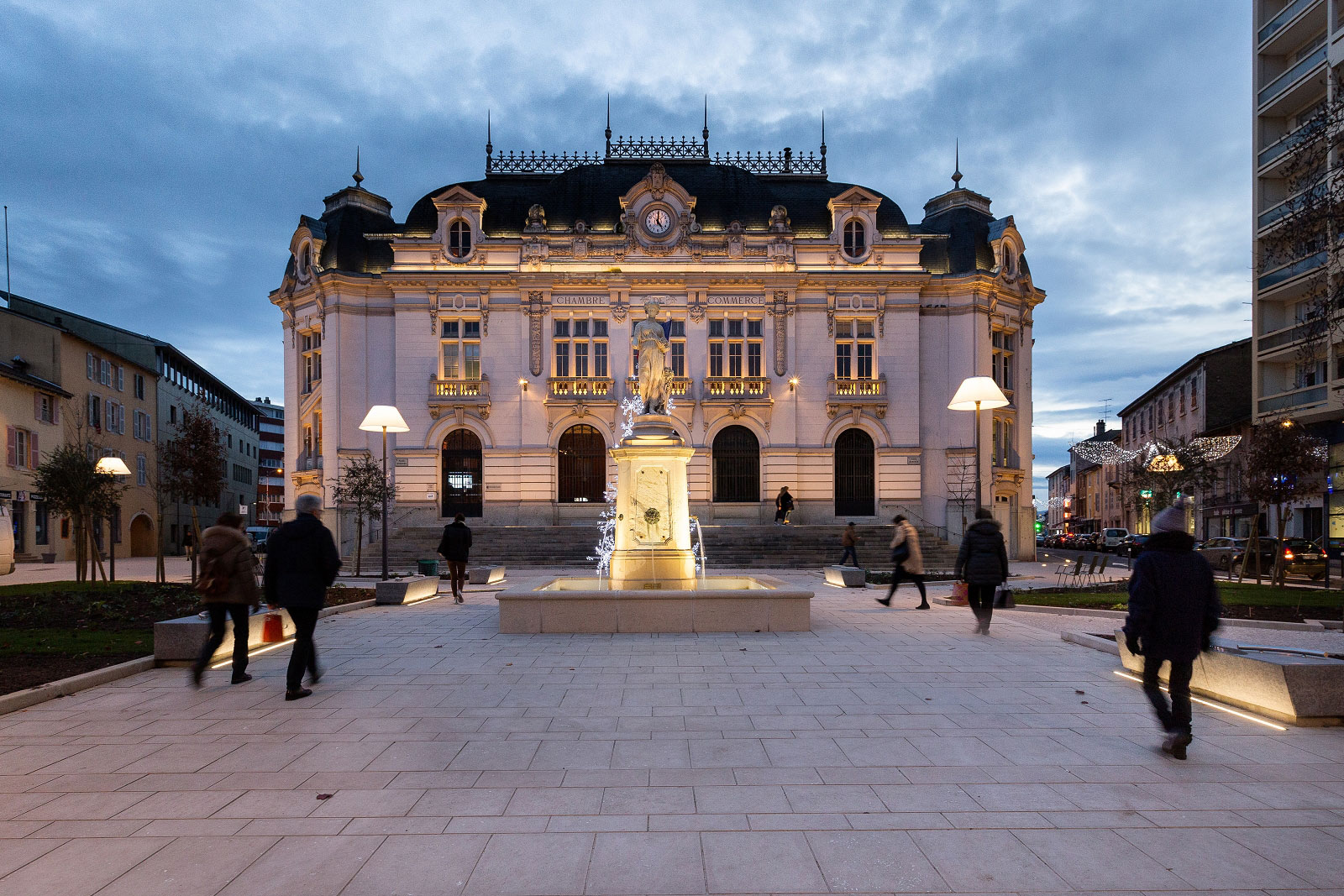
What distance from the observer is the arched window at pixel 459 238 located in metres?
37.4

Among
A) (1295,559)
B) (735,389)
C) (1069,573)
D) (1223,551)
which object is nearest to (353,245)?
(735,389)

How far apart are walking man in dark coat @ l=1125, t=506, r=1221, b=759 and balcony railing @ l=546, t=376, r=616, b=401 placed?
31390mm

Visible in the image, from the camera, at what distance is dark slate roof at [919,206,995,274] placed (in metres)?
38.1

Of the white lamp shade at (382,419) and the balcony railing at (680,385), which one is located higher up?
the balcony railing at (680,385)

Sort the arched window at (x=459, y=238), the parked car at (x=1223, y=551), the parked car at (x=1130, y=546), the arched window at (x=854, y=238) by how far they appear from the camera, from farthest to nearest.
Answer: the parked car at (x=1130, y=546) < the arched window at (x=854, y=238) < the arched window at (x=459, y=238) < the parked car at (x=1223, y=551)

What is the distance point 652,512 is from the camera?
1495 cm

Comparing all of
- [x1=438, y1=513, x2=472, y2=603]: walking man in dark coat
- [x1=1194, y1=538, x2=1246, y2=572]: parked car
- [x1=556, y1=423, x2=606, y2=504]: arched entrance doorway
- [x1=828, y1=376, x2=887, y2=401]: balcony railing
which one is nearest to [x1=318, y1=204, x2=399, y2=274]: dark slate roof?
[x1=556, y1=423, x2=606, y2=504]: arched entrance doorway

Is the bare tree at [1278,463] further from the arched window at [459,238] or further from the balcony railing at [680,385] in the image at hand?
the arched window at [459,238]

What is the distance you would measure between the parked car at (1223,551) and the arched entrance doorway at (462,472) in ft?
97.5

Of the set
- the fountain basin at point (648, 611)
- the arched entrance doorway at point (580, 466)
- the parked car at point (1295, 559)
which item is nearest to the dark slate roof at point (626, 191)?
the arched entrance doorway at point (580, 466)

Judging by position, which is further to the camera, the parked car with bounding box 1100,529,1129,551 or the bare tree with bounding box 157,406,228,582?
the parked car with bounding box 1100,529,1129,551

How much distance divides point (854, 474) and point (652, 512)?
24.7m

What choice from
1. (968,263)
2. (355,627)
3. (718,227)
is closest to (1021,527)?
(968,263)

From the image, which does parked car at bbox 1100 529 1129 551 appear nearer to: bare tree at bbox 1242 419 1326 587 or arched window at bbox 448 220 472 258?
bare tree at bbox 1242 419 1326 587
